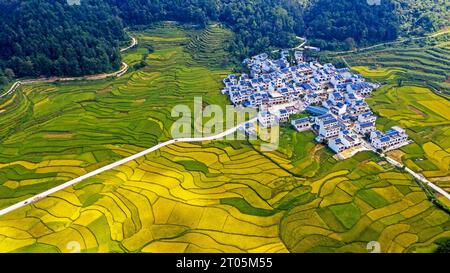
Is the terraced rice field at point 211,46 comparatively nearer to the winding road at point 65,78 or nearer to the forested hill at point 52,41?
the winding road at point 65,78

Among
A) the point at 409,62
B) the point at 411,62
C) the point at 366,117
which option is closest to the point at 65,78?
the point at 366,117

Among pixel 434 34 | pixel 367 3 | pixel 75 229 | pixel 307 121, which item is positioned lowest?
pixel 75 229

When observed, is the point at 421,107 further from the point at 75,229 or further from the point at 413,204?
the point at 75,229

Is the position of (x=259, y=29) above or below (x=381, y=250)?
above

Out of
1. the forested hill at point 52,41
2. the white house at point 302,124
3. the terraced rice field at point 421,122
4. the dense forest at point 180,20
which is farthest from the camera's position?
the dense forest at point 180,20

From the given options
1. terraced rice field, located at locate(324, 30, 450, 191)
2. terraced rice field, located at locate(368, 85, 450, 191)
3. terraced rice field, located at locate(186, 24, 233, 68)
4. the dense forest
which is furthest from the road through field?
the dense forest

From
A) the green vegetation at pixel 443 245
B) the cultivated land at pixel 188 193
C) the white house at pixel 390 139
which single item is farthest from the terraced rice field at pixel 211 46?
the green vegetation at pixel 443 245

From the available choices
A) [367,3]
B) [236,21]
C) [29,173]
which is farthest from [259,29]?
[29,173]
